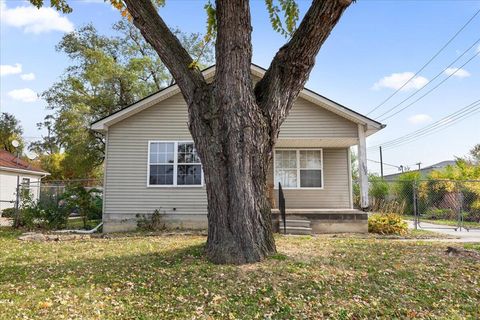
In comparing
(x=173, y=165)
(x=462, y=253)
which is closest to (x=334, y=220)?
(x=462, y=253)

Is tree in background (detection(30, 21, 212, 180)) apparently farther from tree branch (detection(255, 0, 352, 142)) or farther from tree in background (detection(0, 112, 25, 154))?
tree in background (detection(0, 112, 25, 154))

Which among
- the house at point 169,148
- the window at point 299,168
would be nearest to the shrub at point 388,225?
the house at point 169,148

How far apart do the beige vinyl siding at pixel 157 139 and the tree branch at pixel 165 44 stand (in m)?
6.28

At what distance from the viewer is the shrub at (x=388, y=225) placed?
10.6 m

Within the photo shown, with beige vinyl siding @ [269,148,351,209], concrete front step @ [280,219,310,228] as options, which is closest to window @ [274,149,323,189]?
beige vinyl siding @ [269,148,351,209]

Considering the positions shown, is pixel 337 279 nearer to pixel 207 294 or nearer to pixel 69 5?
pixel 207 294

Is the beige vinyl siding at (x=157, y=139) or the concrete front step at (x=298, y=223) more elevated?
the beige vinyl siding at (x=157, y=139)

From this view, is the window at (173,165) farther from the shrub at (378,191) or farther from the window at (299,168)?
the shrub at (378,191)

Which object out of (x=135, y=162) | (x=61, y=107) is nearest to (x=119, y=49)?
(x=61, y=107)

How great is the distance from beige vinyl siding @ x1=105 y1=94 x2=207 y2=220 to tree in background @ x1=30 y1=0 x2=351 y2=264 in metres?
6.23

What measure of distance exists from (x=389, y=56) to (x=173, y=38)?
15.8 meters

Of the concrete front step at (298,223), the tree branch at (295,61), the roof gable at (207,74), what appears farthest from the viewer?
the roof gable at (207,74)

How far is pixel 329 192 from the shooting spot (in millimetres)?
12453

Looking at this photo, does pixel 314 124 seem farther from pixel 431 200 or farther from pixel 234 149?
pixel 431 200
